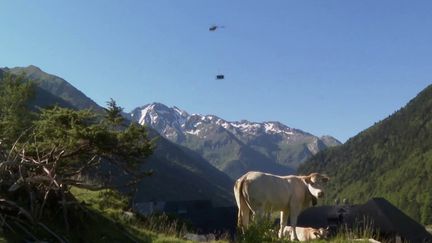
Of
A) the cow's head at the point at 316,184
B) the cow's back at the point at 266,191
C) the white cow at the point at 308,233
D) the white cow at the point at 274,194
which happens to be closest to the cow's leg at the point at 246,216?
the white cow at the point at 274,194

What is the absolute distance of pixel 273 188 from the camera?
51.6 ft

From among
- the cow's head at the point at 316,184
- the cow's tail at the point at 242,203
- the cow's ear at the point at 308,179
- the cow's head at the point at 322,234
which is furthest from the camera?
the cow's ear at the point at 308,179

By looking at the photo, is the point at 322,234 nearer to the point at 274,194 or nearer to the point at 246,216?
the point at 274,194

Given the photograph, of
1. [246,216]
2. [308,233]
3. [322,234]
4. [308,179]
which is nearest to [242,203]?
[246,216]

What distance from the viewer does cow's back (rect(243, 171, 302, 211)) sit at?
15484 mm

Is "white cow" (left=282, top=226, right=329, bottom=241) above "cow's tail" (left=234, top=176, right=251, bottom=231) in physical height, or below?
below

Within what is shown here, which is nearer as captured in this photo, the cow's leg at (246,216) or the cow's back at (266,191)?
the cow's back at (266,191)

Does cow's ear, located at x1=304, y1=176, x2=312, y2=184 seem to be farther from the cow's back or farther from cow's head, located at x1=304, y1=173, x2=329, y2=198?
the cow's back

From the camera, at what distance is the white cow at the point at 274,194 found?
50.9 feet

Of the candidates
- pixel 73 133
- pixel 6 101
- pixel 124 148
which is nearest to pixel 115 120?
pixel 124 148

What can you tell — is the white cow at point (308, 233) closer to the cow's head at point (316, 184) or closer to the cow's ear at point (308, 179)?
the cow's head at point (316, 184)

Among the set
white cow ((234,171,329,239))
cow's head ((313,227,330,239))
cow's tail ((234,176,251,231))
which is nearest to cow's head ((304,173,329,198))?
white cow ((234,171,329,239))

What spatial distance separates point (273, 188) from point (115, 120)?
27.6 metres

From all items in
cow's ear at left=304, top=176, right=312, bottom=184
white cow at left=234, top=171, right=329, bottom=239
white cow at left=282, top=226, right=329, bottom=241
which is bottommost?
white cow at left=282, top=226, right=329, bottom=241
